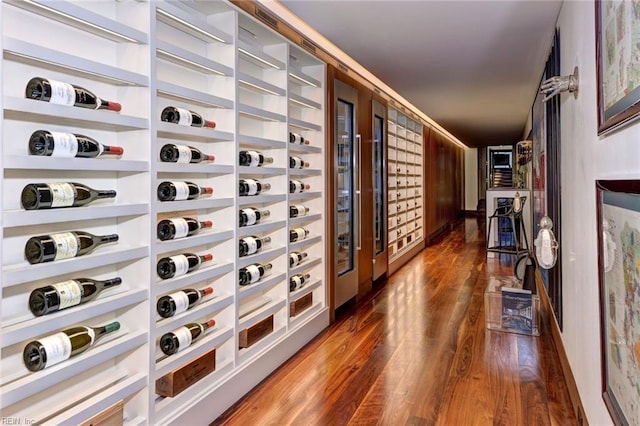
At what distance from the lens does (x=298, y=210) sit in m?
3.26

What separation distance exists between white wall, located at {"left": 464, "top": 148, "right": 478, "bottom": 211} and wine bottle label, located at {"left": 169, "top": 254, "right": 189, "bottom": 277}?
15827mm

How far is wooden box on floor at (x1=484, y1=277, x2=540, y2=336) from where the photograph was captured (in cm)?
351

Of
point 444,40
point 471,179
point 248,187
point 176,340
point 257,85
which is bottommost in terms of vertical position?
point 176,340

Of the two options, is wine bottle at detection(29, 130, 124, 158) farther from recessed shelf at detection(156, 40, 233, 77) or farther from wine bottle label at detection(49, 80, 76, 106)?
recessed shelf at detection(156, 40, 233, 77)

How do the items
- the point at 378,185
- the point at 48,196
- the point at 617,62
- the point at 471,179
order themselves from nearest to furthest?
the point at 617,62, the point at 48,196, the point at 378,185, the point at 471,179

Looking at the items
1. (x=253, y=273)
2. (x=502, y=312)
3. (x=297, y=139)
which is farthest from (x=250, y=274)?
(x=502, y=312)

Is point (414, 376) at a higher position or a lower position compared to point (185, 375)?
lower

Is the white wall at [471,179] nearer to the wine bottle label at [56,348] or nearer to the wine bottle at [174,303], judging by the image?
the wine bottle at [174,303]

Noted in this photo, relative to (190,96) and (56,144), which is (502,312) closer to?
(190,96)

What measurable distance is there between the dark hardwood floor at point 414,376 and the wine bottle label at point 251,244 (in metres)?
0.80

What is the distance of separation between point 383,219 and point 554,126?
2.51 m

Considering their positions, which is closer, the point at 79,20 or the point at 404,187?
the point at 79,20

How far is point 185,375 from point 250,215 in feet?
3.16

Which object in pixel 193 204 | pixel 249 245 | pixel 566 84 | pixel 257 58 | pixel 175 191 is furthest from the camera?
pixel 257 58
